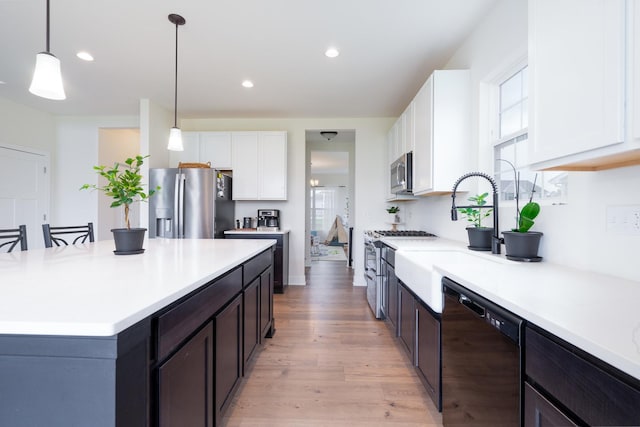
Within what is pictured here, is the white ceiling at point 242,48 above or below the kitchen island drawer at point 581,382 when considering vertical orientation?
above

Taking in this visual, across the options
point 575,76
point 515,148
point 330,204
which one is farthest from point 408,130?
point 330,204

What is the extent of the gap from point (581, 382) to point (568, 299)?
1.07 feet

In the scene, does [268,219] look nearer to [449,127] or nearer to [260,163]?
[260,163]

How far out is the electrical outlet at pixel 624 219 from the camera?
1.11 metres

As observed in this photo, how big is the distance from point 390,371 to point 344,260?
15.5 feet

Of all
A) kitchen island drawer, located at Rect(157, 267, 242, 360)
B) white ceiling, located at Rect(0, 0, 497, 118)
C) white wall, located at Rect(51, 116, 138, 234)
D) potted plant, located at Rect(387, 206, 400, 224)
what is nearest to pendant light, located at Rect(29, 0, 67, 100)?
white ceiling, located at Rect(0, 0, 497, 118)

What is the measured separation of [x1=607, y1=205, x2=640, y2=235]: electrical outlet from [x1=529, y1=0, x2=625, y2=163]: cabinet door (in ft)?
1.16

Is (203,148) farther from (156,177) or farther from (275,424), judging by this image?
(275,424)

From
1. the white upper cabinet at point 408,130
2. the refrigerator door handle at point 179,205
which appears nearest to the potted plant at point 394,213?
the white upper cabinet at point 408,130

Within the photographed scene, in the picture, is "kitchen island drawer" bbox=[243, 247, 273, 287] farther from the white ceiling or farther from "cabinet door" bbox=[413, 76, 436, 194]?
the white ceiling

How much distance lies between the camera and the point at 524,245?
1.52 metres

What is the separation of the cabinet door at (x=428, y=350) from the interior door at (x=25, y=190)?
5.44 metres

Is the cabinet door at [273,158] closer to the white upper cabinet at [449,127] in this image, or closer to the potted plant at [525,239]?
the white upper cabinet at [449,127]

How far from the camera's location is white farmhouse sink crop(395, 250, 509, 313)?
1.43 m
